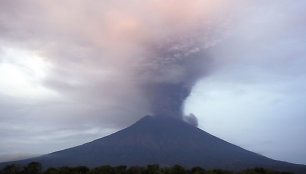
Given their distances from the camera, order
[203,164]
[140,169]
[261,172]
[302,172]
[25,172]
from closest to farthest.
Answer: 1. [261,172]
2. [140,169]
3. [25,172]
4. [302,172]
5. [203,164]

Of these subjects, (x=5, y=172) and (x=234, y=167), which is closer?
(x=5, y=172)

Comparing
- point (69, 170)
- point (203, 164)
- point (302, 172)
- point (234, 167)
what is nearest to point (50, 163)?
point (203, 164)

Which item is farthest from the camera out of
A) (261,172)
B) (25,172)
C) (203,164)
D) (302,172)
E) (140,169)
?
(203,164)

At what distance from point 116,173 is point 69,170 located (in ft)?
38.0

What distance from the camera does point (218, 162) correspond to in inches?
7864

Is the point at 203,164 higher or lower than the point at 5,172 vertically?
higher

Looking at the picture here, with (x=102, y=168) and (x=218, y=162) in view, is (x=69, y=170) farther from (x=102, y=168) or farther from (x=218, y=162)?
(x=218, y=162)

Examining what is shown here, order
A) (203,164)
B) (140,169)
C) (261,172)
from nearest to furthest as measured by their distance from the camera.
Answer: (261,172) < (140,169) < (203,164)

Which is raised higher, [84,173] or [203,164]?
[203,164]

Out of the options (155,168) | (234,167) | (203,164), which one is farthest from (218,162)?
(155,168)

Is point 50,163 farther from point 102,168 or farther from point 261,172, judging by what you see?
point 261,172

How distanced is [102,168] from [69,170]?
8.30 meters

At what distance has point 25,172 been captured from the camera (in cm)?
7206

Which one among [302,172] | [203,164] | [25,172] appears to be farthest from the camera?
[203,164]
